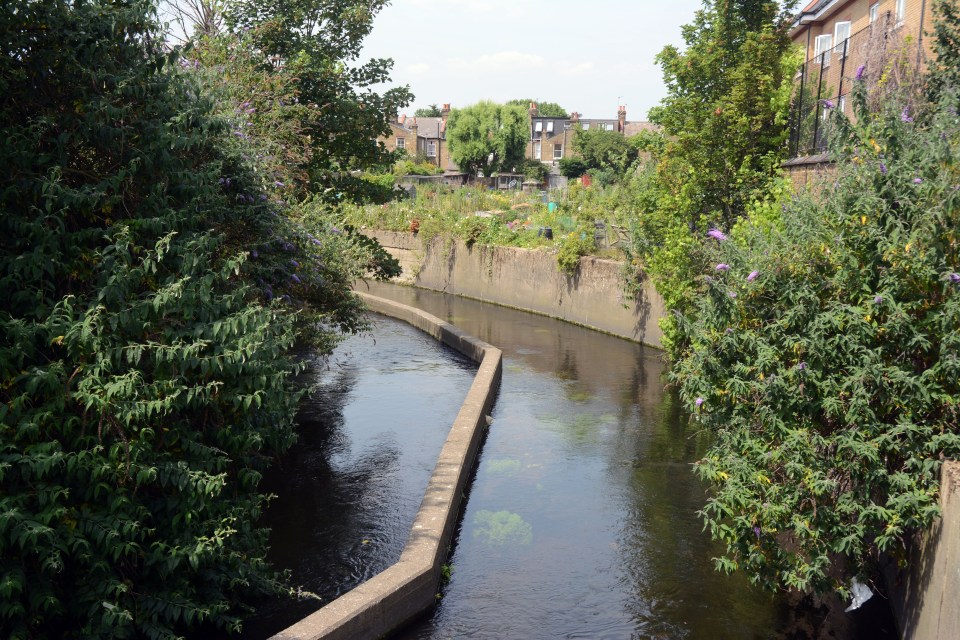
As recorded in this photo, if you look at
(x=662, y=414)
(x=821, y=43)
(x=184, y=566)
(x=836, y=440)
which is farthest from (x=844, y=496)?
(x=821, y=43)

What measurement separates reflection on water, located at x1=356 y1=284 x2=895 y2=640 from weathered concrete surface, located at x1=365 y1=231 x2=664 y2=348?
187 inches

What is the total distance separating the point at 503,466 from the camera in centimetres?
1045

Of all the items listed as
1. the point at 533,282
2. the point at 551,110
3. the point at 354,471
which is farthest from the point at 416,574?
the point at 551,110

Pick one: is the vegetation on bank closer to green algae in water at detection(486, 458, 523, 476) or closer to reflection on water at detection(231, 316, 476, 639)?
reflection on water at detection(231, 316, 476, 639)

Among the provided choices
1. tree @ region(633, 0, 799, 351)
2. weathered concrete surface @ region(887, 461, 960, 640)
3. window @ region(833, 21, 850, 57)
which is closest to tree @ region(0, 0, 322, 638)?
weathered concrete surface @ region(887, 461, 960, 640)

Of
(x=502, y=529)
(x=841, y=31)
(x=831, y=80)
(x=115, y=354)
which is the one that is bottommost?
(x=502, y=529)

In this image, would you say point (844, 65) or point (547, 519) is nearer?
point (547, 519)

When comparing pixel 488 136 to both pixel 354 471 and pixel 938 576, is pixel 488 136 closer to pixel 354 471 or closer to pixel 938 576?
pixel 354 471

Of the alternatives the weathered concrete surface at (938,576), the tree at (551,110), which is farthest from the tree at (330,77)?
the tree at (551,110)

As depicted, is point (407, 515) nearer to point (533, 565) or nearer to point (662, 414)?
point (533, 565)

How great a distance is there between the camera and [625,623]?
6715 millimetres

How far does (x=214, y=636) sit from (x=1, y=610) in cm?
183

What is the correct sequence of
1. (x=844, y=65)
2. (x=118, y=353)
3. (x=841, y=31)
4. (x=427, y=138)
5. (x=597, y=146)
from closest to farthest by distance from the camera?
(x=118, y=353), (x=844, y=65), (x=841, y=31), (x=597, y=146), (x=427, y=138)

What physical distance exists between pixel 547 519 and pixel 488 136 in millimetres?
75008
